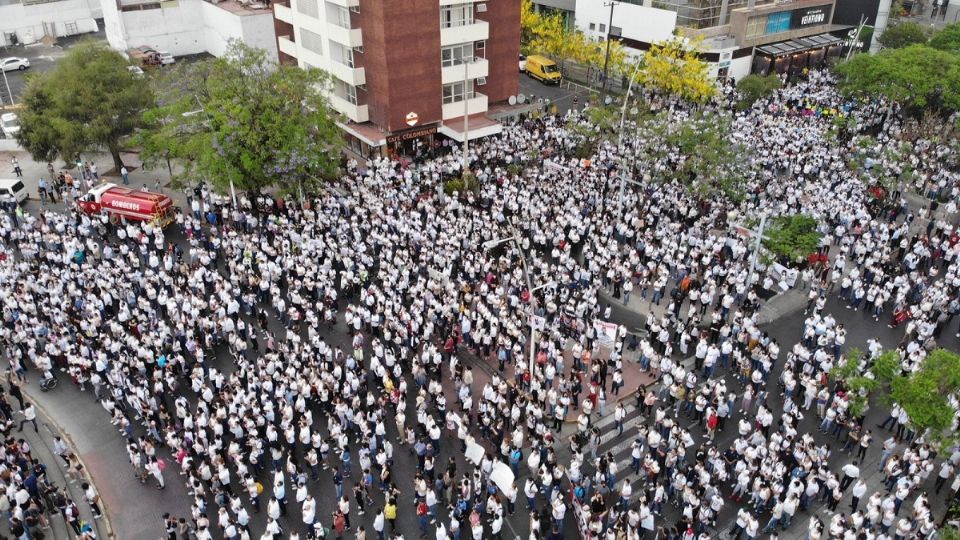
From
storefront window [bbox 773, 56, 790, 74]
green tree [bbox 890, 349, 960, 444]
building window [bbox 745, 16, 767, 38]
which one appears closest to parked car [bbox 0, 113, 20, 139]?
green tree [bbox 890, 349, 960, 444]

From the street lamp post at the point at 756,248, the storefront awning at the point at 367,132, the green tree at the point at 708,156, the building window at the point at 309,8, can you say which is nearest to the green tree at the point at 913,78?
the green tree at the point at 708,156

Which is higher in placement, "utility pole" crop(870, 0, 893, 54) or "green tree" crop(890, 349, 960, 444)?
"utility pole" crop(870, 0, 893, 54)

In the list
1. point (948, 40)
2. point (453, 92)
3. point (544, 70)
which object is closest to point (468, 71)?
point (453, 92)

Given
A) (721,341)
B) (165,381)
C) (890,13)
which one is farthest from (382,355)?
(890,13)

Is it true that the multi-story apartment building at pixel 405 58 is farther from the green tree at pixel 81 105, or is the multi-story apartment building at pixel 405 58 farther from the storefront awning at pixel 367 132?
the green tree at pixel 81 105

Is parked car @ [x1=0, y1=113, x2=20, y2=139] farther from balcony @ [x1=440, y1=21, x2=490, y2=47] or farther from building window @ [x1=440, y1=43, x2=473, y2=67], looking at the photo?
balcony @ [x1=440, y1=21, x2=490, y2=47]

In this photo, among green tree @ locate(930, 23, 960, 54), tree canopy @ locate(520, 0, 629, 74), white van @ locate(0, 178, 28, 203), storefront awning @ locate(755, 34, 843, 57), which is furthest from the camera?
storefront awning @ locate(755, 34, 843, 57)

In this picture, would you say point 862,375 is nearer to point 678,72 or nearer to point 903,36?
point 678,72
